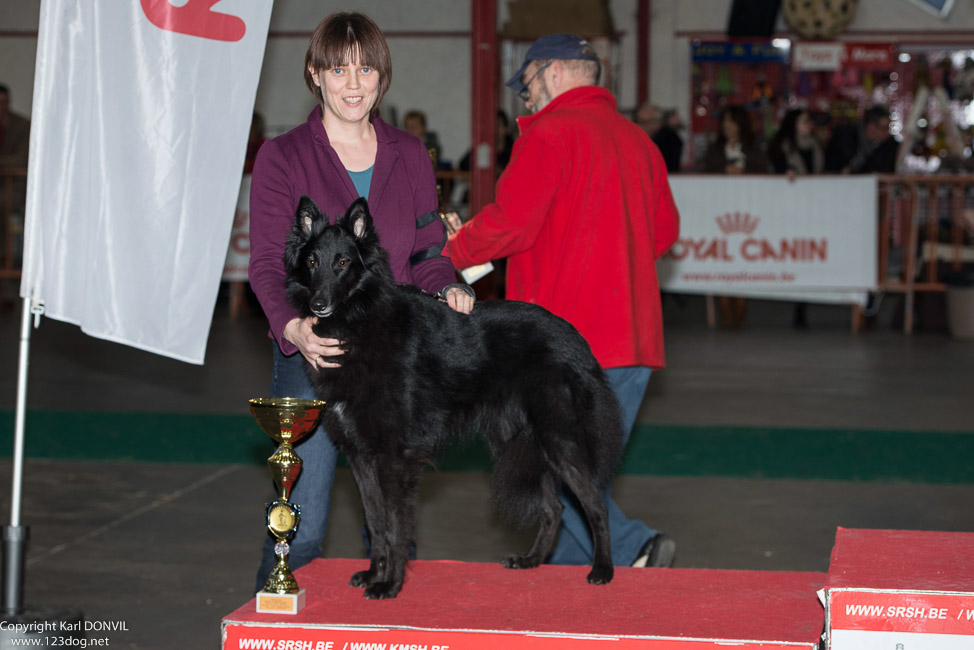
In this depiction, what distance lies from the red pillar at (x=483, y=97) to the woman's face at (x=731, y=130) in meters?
3.55

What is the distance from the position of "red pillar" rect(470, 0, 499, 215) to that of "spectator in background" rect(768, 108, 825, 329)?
4182mm

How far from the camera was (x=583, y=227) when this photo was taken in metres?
3.48

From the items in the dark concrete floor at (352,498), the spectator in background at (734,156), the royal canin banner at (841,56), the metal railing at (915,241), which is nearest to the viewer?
the dark concrete floor at (352,498)

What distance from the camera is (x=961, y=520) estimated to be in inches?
192

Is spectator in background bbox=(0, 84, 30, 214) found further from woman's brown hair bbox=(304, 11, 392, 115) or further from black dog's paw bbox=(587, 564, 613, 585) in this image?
black dog's paw bbox=(587, 564, 613, 585)

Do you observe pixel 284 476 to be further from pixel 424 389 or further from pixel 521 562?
pixel 521 562

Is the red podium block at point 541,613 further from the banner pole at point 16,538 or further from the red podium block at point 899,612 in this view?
the banner pole at point 16,538

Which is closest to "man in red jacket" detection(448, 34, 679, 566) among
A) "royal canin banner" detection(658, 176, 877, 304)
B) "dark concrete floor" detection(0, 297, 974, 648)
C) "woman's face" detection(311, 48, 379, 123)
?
"woman's face" detection(311, 48, 379, 123)

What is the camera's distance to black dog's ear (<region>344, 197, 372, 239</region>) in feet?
8.06

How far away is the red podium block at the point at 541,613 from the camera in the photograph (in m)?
2.31

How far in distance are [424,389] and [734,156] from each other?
30.6ft

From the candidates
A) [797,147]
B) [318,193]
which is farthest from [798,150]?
[318,193]

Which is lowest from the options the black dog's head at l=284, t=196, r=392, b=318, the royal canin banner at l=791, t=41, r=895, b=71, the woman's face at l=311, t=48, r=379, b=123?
the black dog's head at l=284, t=196, r=392, b=318

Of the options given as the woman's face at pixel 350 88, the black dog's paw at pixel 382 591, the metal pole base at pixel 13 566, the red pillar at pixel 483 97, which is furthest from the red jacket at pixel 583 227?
the red pillar at pixel 483 97
